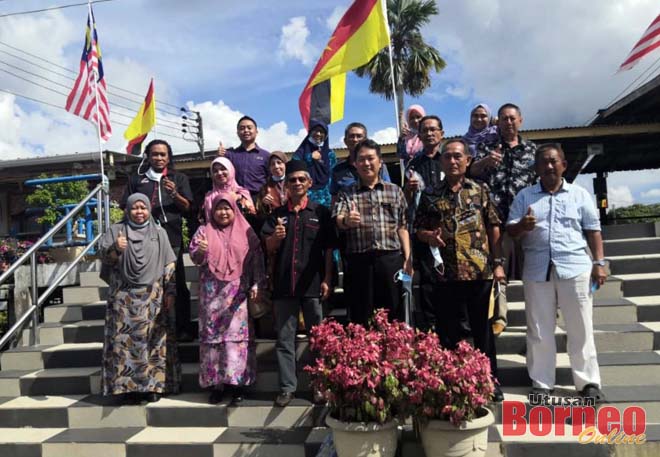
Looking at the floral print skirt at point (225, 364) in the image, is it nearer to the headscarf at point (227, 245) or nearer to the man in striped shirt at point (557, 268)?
the headscarf at point (227, 245)

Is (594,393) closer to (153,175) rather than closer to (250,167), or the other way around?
(250,167)

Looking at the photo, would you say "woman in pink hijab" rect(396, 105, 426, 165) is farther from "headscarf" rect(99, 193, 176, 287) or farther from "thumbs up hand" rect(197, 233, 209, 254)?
"headscarf" rect(99, 193, 176, 287)

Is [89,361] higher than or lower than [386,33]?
lower

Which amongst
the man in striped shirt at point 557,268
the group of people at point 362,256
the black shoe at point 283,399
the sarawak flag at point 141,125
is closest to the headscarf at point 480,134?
the group of people at point 362,256

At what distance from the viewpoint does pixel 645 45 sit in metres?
4.12

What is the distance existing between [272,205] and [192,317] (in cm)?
157

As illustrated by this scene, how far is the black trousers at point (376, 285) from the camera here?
3248 millimetres

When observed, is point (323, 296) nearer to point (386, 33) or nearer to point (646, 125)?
point (386, 33)

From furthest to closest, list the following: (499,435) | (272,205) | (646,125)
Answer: (646,125), (272,205), (499,435)

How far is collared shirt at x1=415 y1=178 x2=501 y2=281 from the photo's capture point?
3.18 meters

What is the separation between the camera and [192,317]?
474 cm

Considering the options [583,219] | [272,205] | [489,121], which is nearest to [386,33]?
[489,121]

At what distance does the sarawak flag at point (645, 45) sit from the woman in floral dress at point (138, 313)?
4088 mm

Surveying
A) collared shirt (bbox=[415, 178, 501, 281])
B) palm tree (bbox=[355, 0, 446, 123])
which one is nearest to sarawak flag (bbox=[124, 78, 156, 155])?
collared shirt (bbox=[415, 178, 501, 281])
